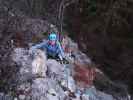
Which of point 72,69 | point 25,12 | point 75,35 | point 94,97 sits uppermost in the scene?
point 25,12

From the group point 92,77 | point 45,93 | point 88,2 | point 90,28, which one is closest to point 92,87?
point 92,77

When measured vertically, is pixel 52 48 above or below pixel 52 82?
above

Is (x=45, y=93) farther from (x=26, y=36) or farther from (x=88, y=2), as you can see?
(x=88, y=2)

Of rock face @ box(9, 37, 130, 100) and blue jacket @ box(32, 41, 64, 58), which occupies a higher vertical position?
blue jacket @ box(32, 41, 64, 58)

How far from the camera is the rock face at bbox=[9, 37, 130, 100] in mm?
6637

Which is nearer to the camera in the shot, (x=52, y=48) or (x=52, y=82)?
(x=52, y=82)

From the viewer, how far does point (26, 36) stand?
27.9 ft

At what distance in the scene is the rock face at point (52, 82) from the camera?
664 centimetres

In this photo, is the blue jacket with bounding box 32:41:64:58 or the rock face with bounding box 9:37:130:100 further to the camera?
the blue jacket with bounding box 32:41:64:58

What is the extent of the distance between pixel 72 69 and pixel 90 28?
2608 millimetres

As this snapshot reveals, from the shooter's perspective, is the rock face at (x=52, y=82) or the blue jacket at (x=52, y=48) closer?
the rock face at (x=52, y=82)

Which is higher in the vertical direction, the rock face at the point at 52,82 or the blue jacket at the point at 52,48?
the blue jacket at the point at 52,48

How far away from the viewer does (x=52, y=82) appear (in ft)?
23.1

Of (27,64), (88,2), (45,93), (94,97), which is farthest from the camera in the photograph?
(88,2)
